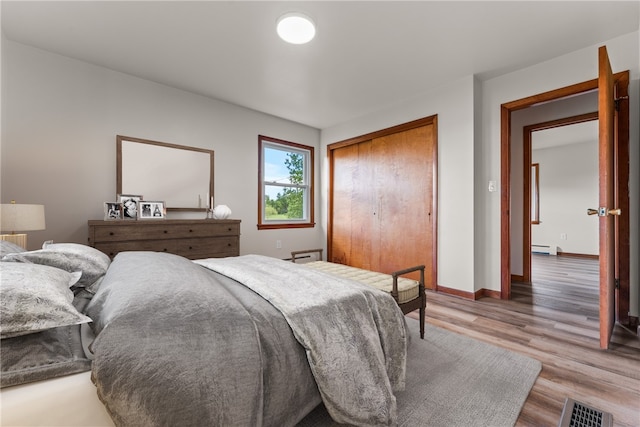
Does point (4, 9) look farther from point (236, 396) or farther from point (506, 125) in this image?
point (506, 125)

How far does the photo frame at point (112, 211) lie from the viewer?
2.83 metres

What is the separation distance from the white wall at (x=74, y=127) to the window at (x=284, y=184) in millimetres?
781

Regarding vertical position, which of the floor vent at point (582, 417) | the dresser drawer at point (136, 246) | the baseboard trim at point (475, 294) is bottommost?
the floor vent at point (582, 417)

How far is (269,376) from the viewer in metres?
0.92

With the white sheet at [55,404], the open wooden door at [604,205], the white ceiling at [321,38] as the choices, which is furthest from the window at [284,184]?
the open wooden door at [604,205]

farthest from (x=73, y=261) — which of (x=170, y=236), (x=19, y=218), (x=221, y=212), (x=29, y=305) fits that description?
(x=221, y=212)

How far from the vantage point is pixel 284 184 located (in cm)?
475

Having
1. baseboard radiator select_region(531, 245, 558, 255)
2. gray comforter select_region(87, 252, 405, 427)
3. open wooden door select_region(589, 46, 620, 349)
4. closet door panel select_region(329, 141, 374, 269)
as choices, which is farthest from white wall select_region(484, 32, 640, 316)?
baseboard radiator select_region(531, 245, 558, 255)

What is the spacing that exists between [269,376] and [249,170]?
3.58m

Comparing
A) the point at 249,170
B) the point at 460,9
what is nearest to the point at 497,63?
the point at 460,9

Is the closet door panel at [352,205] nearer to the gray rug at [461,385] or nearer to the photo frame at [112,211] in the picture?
the gray rug at [461,385]

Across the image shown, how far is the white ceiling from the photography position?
2098 millimetres

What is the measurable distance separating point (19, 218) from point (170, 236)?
1149mm

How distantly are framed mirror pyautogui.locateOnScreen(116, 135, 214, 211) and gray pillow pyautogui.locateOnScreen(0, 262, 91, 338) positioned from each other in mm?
2661
